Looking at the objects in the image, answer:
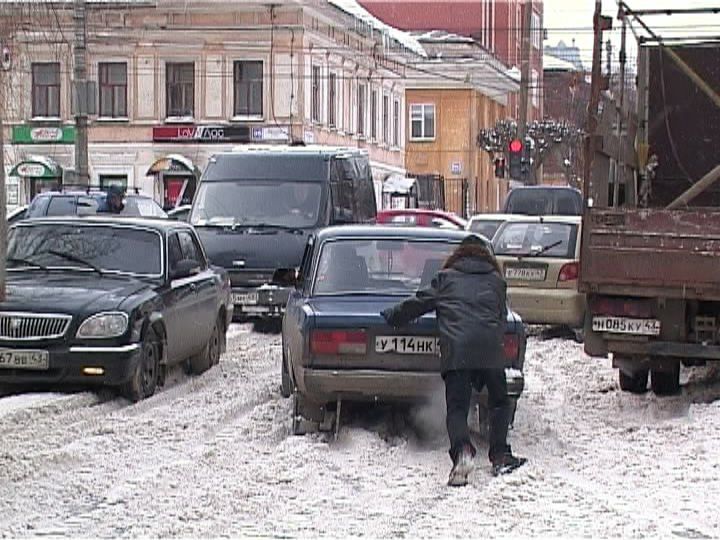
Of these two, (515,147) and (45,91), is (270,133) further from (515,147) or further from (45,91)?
(515,147)

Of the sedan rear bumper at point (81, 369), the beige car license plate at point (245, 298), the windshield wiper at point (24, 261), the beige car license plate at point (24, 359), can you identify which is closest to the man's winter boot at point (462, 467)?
the sedan rear bumper at point (81, 369)

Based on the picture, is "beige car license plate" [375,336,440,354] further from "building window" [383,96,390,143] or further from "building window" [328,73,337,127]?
"building window" [383,96,390,143]

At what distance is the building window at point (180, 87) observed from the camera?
49.1 m

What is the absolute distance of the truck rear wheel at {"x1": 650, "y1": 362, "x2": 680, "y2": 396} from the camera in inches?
508

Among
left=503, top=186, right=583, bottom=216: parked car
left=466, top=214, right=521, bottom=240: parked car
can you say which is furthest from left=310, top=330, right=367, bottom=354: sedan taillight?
left=503, top=186, right=583, bottom=216: parked car

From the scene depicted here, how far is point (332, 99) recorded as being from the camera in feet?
170

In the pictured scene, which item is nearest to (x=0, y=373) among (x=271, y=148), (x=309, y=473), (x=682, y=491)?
(x=309, y=473)

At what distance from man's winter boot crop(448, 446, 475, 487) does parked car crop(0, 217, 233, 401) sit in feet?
12.1

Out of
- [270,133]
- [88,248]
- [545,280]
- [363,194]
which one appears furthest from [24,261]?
[270,133]

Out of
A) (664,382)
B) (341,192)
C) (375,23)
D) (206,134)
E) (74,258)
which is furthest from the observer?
(375,23)

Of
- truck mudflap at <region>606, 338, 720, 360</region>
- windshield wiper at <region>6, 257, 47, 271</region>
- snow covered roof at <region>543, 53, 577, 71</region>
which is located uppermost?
snow covered roof at <region>543, 53, 577, 71</region>

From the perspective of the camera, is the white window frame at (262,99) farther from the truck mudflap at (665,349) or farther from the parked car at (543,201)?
the truck mudflap at (665,349)

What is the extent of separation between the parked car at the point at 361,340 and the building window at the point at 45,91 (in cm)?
3995

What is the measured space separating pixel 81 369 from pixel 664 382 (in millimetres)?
4854
